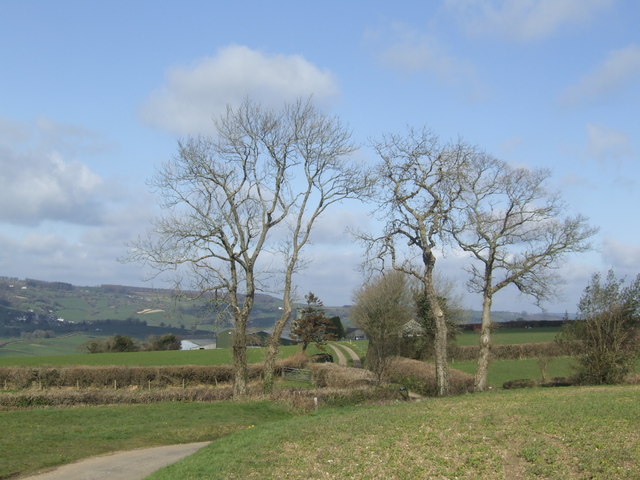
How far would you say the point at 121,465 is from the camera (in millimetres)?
14969

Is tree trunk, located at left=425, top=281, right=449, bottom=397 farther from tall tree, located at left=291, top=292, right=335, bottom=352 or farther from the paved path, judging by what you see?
tall tree, located at left=291, top=292, right=335, bottom=352

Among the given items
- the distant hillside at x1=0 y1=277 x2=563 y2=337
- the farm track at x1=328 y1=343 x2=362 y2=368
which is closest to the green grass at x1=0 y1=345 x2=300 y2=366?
the farm track at x1=328 y1=343 x2=362 y2=368

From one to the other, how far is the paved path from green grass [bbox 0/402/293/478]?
2.10ft

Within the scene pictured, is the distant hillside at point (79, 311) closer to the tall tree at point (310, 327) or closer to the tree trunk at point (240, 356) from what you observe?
Answer: the tall tree at point (310, 327)

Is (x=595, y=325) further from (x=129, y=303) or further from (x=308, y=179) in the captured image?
(x=129, y=303)

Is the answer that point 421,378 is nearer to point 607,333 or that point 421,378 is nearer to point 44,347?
point 607,333

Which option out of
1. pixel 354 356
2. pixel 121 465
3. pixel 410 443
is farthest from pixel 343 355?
pixel 410 443

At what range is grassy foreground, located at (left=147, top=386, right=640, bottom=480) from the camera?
11164 mm

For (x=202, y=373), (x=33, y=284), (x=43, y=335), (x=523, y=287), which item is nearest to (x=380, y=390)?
(x=523, y=287)

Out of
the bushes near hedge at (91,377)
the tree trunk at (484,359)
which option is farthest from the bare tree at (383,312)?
the bushes near hedge at (91,377)

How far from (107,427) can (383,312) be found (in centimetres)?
2893

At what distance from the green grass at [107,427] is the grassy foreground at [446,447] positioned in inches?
165

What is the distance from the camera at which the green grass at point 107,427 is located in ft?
52.3

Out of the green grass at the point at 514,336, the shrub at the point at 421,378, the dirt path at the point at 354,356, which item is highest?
the green grass at the point at 514,336
